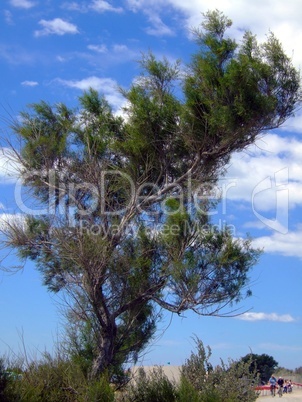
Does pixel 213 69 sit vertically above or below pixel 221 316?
above

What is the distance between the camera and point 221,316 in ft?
36.9

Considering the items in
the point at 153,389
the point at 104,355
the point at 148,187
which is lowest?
the point at 153,389

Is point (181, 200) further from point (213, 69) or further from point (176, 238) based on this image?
point (213, 69)

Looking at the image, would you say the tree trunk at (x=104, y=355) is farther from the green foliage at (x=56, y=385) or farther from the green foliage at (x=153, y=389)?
the green foliage at (x=153, y=389)

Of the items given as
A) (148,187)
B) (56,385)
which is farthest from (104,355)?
(148,187)

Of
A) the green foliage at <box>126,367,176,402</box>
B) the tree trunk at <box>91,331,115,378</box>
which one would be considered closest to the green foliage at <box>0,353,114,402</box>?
the tree trunk at <box>91,331,115,378</box>

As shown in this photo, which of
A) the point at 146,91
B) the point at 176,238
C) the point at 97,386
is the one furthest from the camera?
the point at 146,91

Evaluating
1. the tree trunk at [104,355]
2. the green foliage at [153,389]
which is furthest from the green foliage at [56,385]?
the green foliage at [153,389]

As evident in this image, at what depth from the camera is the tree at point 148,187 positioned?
11.4 metres

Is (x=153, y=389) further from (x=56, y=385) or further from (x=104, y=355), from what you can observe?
(x=56, y=385)

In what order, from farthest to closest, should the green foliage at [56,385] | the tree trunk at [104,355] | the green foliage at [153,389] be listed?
the tree trunk at [104,355] → the green foliage at [153,389] → the green foliage at [56,385]

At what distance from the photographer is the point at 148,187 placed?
41.0ft

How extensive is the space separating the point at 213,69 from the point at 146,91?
65.9 inches

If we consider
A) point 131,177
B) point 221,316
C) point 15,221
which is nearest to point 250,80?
point 131,177
